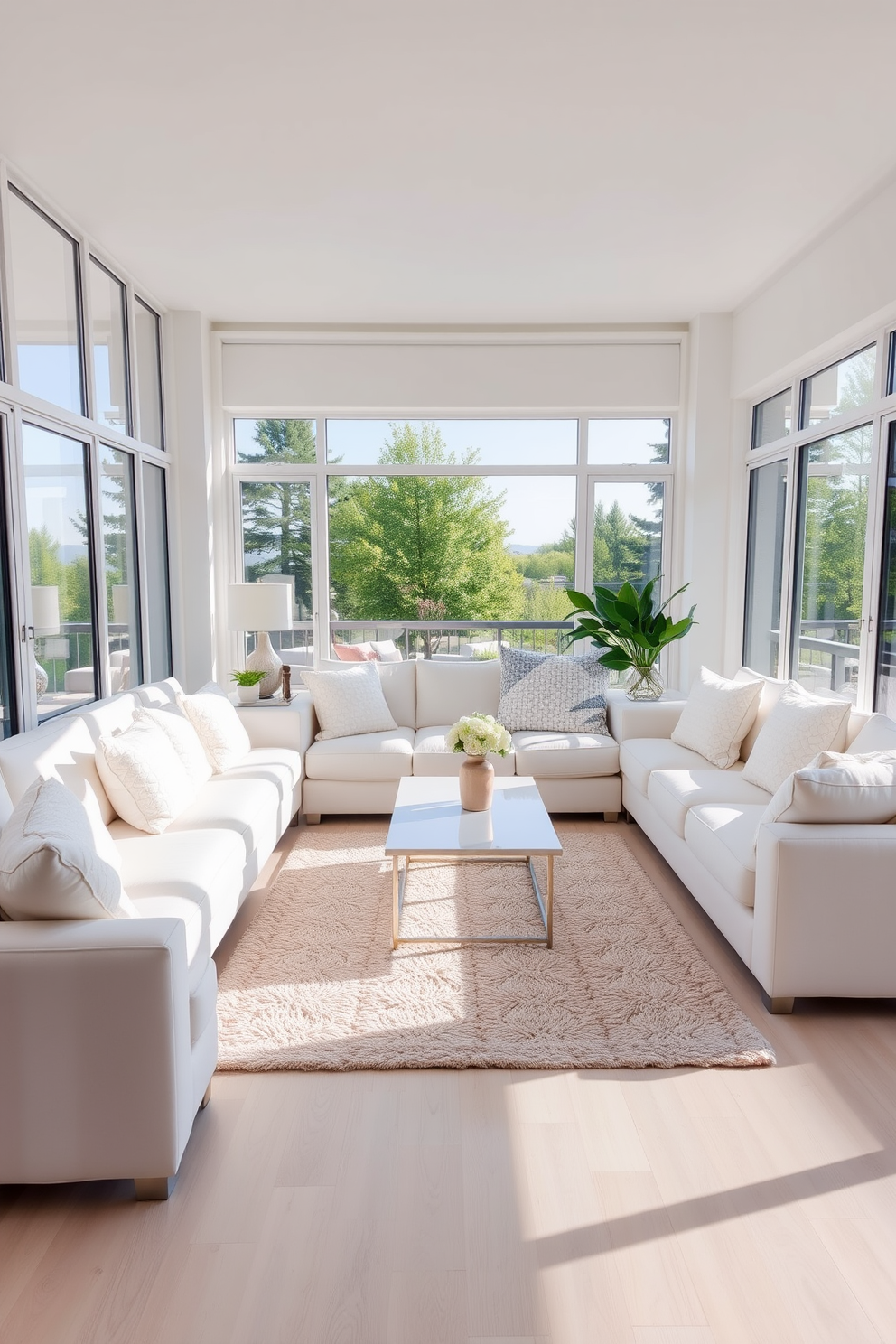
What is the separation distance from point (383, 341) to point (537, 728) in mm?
2872

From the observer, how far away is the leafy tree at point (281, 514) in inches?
241

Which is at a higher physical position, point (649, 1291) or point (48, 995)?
point (48, 995)

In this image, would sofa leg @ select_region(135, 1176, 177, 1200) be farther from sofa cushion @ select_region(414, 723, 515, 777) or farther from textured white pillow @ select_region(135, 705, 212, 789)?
sofa cushion @ select_region(414, 723, 515, 777)

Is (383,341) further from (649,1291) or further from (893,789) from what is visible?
(649,1291)

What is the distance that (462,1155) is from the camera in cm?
200

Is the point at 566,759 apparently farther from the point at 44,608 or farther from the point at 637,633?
the point at 44,608

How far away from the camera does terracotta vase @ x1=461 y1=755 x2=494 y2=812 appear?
3537mm

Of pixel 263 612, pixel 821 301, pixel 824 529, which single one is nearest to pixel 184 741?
pixel 263 612

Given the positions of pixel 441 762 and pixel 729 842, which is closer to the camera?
pixel 729 842

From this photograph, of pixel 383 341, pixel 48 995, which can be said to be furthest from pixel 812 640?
pixel 48 995

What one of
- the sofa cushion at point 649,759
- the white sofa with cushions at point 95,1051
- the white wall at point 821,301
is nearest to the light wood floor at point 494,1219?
the white sofa with cushions at point 95,1051

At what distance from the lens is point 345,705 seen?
502cm

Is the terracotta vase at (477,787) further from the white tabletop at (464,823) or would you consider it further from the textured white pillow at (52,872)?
the textured white pillow at (52,872)

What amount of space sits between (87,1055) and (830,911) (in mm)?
2056
